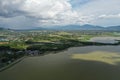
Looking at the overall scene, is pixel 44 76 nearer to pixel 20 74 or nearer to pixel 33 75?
pixel 33 75

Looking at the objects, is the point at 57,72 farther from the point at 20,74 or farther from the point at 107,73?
the point at 107,73

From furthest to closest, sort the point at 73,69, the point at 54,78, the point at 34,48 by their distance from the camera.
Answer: the point at 34,48 → the point at 73,69 → the point at 54,78

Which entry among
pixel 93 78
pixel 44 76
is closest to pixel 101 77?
pixel 93 78

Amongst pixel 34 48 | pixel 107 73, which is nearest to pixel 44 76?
pixel 107 73

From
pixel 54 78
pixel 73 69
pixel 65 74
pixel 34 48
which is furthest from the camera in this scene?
pixel 34 48

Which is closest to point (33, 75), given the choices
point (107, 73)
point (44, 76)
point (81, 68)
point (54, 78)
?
point (44, 76)

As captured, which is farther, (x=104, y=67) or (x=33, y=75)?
(x=104, y=67)

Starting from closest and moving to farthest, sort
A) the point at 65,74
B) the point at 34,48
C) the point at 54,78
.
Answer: the point at 54,78 → the point at 65,74 → the point at 34,48

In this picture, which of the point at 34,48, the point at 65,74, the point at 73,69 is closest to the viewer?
the point at 65,74

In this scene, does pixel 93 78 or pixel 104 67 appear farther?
pixel 104 67
